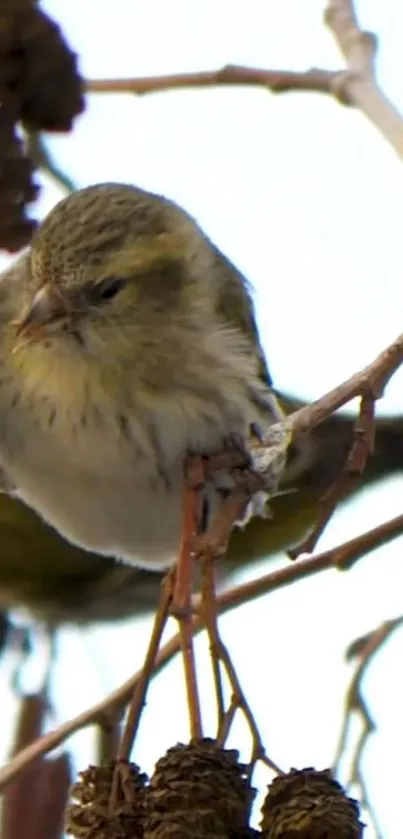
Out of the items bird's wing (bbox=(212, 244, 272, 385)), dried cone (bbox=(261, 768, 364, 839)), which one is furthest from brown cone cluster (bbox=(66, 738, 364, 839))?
bird's wing (bbox=(212, 244, 272, 385))

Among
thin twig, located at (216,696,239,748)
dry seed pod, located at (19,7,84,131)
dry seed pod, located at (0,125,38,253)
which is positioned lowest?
thin twig, located at (216,696,239,748)

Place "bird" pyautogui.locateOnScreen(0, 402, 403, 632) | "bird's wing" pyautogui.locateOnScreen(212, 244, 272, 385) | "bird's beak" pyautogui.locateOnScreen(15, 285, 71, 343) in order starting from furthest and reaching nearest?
"bird" pyautogui.locateOnScreen(0, 402, 403, 632) → "bird's wing" pyautogui.locateOnScreen(212, 244, 272, 385) → "bird's beak" pyautogui.locateOnScreen(15, 285, 71, 343)

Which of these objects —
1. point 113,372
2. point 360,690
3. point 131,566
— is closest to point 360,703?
point 360,690

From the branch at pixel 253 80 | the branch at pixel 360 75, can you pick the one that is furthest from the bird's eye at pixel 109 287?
the branch at pixel 360 75

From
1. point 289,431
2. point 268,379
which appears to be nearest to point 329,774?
point 289,431

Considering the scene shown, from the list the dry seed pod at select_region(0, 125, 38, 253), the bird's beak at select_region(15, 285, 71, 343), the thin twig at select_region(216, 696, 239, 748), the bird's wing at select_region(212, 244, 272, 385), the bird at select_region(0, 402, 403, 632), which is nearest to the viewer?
the thin twig at select_region(216, 696, 239, 748)

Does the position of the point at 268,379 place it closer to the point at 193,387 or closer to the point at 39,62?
the point at 193,387

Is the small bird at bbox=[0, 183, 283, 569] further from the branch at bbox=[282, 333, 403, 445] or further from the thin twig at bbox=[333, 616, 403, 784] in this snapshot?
the branch at bbox=[282, 333, 403, 445]
